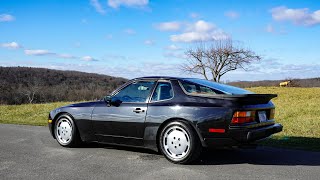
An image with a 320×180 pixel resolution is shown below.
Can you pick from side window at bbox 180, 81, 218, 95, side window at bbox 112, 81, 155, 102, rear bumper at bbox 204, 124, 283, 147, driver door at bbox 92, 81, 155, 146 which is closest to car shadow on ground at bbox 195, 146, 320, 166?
rear bumper at bbox 204, 124, 283, 147

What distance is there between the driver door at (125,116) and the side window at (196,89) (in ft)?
2.12

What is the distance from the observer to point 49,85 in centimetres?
9812

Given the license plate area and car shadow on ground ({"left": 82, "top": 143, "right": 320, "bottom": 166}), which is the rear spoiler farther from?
car shadow on ground ({"left": 82, "top": 143, "right": 320, "bottom": 166})

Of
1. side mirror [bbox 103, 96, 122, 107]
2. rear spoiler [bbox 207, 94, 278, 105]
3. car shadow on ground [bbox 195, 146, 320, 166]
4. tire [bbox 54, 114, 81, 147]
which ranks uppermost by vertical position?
rear spoiler [bbox 207, 94, 278, 105]

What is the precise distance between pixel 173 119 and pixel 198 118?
0.45m

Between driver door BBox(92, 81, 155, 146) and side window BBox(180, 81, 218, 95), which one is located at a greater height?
side window BBox(180, 81, 218, 95)

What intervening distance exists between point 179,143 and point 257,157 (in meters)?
1.48

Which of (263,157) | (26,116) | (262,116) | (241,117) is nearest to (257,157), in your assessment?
(263,157)

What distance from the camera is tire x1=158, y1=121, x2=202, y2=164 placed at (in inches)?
209

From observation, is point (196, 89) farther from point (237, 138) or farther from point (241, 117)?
point (237, 138)

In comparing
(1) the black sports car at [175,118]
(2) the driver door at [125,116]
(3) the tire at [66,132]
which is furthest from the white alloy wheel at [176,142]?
(3) the tire at [66,132]

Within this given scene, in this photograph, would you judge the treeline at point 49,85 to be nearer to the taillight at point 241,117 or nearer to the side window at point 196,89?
the side window at point 196,89

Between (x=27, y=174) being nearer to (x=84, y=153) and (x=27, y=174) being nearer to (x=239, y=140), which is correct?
(x=84, y=153)

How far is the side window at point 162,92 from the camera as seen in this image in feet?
19.1
